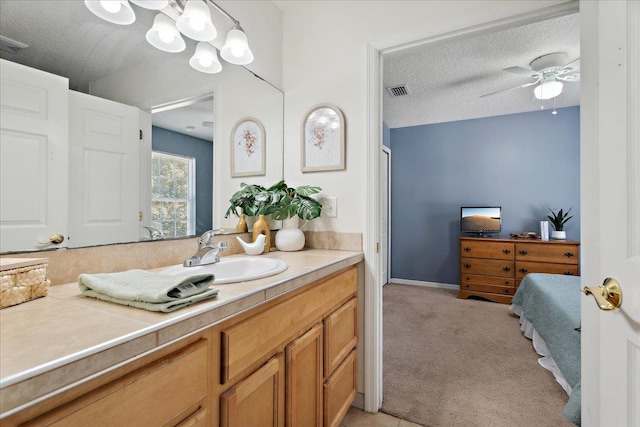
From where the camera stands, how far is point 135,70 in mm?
1215

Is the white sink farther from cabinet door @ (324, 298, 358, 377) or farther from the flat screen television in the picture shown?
the flat screen television

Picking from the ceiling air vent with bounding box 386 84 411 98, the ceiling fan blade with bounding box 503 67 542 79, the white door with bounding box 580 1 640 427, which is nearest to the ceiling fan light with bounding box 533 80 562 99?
the ceiling fan blade with bounding box 503 67 542 79

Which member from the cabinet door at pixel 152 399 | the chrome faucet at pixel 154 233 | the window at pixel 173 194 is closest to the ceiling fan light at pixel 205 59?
the window at pixel 173 194

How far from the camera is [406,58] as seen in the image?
276cm

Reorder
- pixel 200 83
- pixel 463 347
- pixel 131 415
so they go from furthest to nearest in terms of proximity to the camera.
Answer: pixel 463 347, pixel 200 83, pixel 131 415

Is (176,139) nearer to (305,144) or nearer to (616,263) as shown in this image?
(305,144)

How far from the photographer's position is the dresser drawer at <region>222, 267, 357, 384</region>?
2.61ft

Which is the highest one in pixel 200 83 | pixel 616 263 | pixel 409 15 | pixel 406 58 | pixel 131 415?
pixel 406 58

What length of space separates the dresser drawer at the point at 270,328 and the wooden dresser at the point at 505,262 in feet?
10.8

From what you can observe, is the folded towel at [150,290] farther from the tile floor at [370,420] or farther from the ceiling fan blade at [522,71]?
the ceiling fan blade at [522,71]

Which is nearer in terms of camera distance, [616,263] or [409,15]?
[616,263]

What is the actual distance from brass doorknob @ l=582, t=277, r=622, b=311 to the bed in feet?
3.46

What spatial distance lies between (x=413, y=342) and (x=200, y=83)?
2.57m

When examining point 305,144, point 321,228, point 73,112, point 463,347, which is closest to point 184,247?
point 73,112
